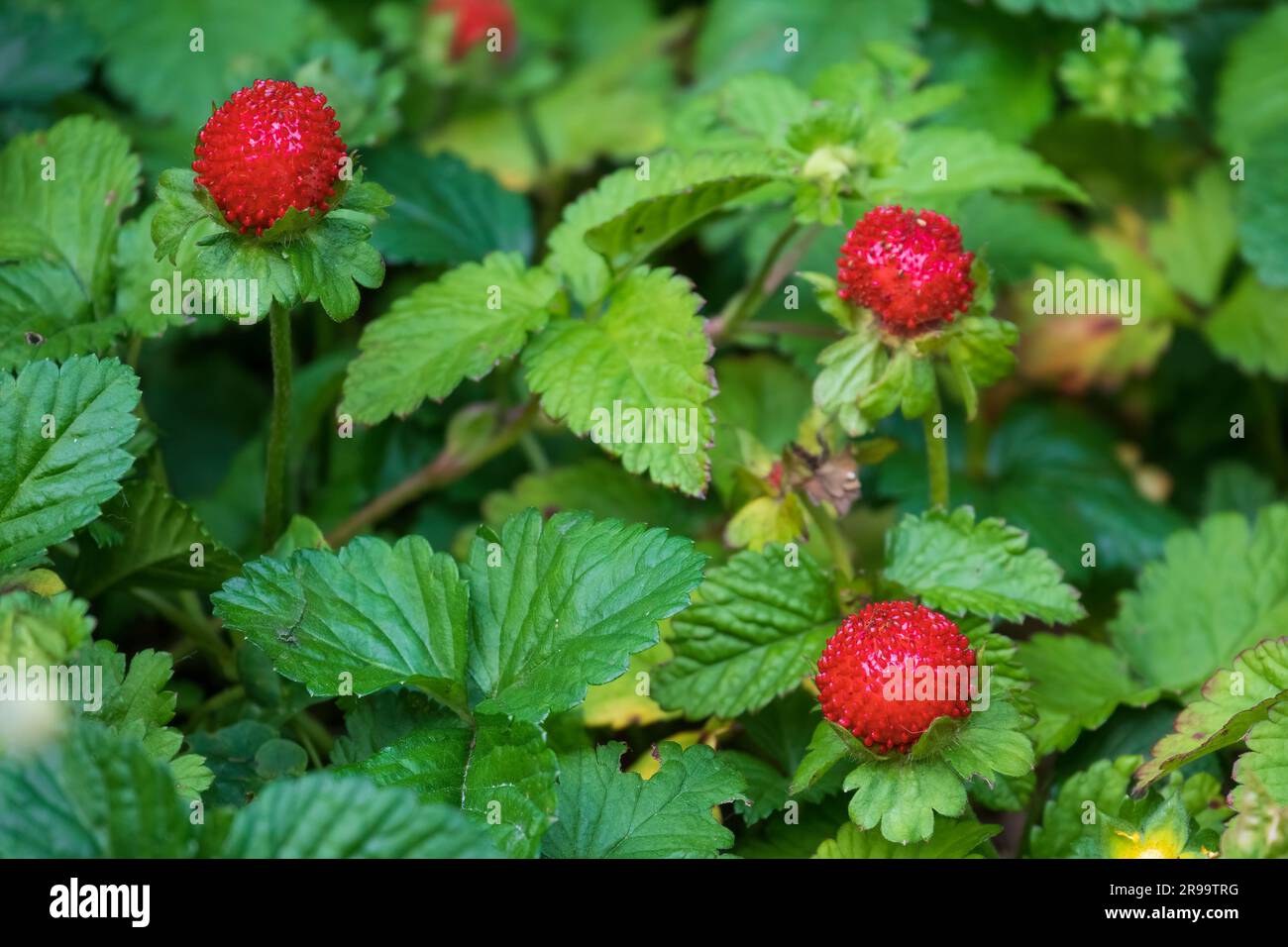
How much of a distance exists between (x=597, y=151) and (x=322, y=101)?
112 cm

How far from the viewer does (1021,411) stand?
2.33 metres

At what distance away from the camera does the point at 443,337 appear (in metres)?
1.63

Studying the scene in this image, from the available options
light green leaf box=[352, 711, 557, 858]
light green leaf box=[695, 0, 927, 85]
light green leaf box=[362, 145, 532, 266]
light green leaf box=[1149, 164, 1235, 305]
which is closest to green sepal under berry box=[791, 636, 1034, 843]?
light green leaf box=[352, 711, 557, 858]

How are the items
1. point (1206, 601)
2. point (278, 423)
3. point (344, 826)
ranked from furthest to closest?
point (1206, 601) → point (278, 423) → point (344, 826)

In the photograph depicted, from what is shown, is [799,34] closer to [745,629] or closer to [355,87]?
[355,87]

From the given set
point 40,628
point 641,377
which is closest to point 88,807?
point 40,628

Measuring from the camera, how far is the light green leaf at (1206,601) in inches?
66.5

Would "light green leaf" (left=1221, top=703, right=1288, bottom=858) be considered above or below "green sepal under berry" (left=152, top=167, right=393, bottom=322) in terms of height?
below

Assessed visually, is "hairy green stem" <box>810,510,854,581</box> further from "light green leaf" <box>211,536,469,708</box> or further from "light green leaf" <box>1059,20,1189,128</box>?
"light green leaf" <box>1059,20,1189,128</box>

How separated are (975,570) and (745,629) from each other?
27 cm

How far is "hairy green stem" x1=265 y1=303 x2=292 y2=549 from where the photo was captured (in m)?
1.50

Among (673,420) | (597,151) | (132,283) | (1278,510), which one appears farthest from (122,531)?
(1278,510)

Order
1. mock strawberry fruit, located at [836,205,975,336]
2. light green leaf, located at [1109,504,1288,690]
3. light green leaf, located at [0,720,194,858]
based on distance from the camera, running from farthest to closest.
Answer: light green leaf, located at [1109,504,1288,690] → mock strawberry fruit, located at [836,205,975,336] → light green leaf, located at [0,720,194,858]
